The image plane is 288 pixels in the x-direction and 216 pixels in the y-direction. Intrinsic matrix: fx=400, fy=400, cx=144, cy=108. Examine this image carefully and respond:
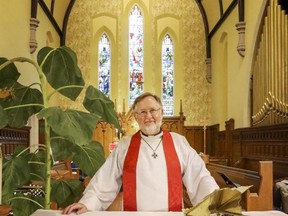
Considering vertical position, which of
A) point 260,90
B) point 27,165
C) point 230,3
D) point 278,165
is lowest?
point 278,165

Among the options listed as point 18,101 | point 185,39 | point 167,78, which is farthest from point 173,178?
point 185,39

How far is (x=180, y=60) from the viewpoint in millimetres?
13859

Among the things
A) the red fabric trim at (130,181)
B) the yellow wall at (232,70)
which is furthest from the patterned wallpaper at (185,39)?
the red fabric trim at (130,181)

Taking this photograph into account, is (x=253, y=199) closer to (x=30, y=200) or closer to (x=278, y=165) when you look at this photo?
(x=30, y=200)

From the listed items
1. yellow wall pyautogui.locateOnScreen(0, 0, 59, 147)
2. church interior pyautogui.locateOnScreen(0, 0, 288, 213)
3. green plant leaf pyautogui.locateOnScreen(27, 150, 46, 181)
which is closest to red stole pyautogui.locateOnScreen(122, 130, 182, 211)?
green plant leaf pyautogui.locateOnScreen(27, 150, 46, 181)

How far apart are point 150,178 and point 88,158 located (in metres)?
0.50

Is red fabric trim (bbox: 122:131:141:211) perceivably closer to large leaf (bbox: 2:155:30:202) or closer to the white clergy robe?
the white clergy robe

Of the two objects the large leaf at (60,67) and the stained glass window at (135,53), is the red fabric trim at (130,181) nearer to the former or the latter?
the large leaf at (60,67)

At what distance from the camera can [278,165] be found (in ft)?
22.8

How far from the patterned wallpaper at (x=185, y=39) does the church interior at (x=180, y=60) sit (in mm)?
34

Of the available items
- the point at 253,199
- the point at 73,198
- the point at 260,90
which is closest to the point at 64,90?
the point at 73,198

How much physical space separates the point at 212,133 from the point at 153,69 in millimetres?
2965

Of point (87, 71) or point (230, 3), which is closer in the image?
point (230, 3)

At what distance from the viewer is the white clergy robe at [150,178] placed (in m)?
2.68
